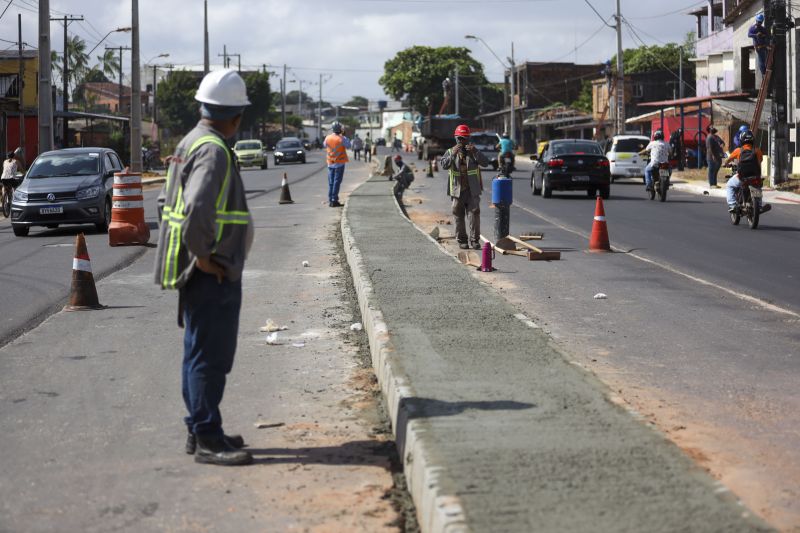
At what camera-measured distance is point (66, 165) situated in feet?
71.2

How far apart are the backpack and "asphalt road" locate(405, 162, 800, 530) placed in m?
1.03

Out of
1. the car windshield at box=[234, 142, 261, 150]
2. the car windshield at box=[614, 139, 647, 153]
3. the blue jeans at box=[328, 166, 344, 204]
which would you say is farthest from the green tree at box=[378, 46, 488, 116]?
the blue jeans at box=[328, 166, 344, 204]

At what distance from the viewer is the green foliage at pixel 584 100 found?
9725cm

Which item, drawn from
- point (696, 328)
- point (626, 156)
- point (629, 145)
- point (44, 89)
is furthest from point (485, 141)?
point (696, 328)

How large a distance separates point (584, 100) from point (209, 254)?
96.2 meters

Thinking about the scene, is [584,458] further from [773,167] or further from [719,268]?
[773,167]

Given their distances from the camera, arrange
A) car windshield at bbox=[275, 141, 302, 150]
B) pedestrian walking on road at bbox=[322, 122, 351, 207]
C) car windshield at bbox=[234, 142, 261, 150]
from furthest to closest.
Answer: car windshield at bbox=[275, 141, 302, 150]
car windshield at bbox=[234, 142, 261, 150]
pedestrian walking on road at bbox=[322, 122, 351, 207]

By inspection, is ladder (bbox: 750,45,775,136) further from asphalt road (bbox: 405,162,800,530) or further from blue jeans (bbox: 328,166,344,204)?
blue jeans (bbox: 328,166,344,204)

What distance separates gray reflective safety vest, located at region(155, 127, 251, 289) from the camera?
545 centimetres

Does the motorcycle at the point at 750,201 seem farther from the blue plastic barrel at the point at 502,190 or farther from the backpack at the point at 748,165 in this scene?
the blue plastic barrel at the point at 502,190

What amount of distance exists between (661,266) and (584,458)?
10573 millimetres

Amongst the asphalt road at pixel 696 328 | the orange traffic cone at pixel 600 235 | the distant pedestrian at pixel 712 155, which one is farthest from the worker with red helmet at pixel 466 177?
the distant pedestrian at pixel 712 155

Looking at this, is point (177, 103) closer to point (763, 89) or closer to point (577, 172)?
point (763, 89)

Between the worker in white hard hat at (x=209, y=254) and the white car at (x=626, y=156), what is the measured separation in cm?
3561
